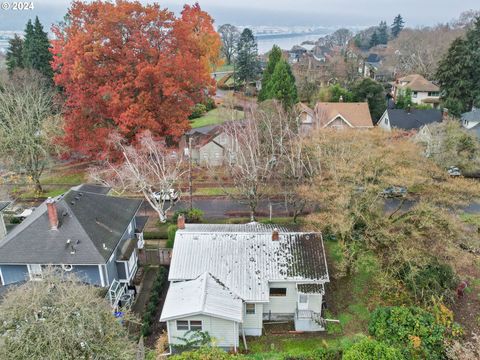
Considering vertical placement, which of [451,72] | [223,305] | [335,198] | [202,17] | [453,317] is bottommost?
[453,317]

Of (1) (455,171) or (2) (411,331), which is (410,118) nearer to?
(1) (455,171)

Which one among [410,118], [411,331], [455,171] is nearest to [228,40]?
[410,118]

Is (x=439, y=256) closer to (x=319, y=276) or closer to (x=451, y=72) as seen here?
(x=319, y=276)

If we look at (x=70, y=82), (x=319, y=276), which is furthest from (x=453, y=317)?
(x=70, y=82)

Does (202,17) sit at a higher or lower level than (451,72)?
higher

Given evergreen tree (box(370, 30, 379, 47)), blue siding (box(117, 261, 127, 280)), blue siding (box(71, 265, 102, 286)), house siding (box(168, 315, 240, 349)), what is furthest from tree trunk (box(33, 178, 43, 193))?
evergreen tree (box(370, 30, 379, 47))

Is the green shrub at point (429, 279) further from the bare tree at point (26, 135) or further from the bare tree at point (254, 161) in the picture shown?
the bare tree at point (26, 135)
